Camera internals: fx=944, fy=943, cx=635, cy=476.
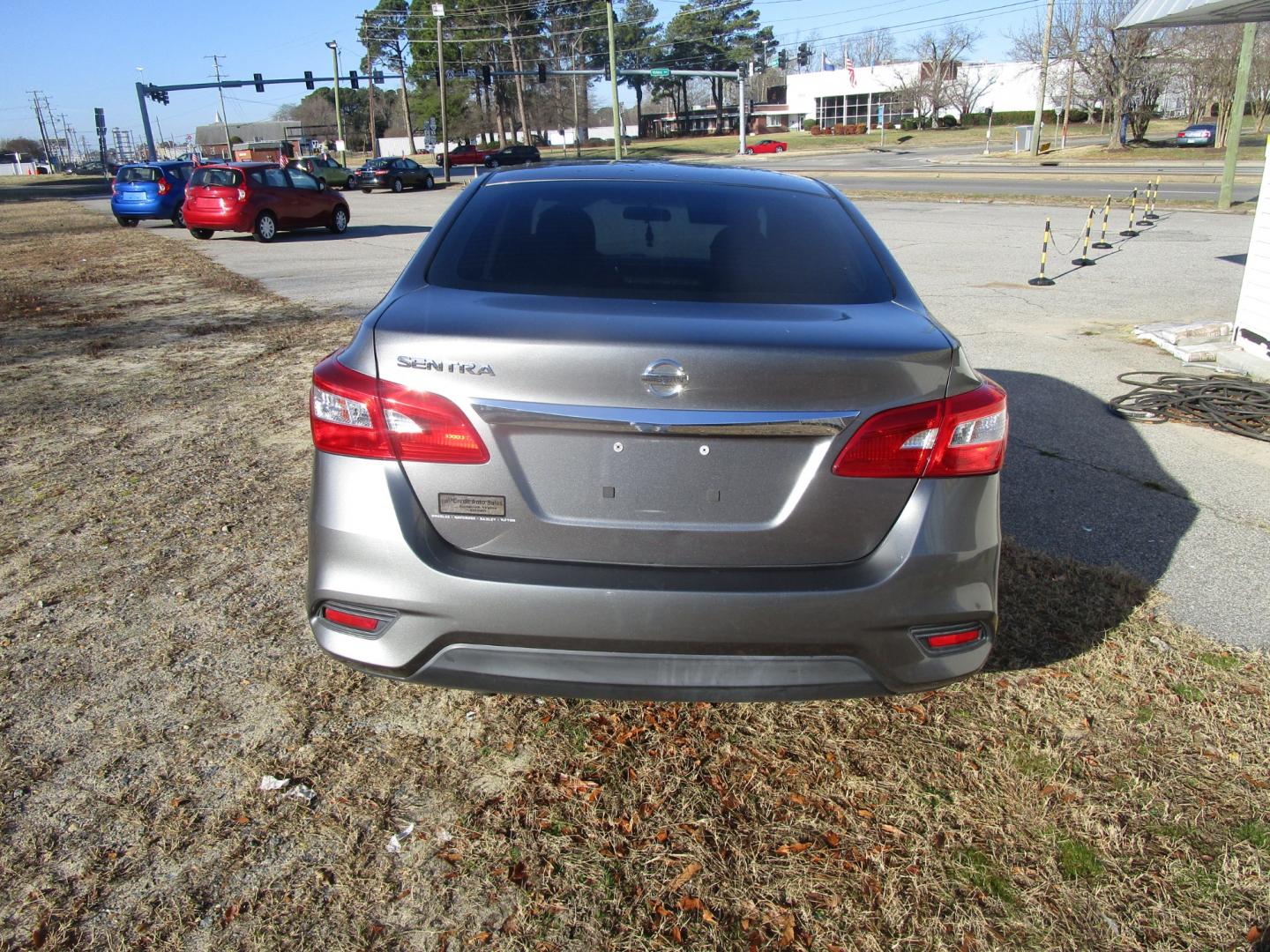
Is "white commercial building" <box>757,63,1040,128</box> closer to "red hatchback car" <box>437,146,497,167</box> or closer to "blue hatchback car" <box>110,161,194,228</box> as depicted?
"red hatchback car" <box>437,146,497,167</box>

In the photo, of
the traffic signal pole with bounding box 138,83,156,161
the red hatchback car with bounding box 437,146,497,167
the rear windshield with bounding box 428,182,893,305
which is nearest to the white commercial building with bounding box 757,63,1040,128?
the red hatchback car with bounding box 437,146,497,167

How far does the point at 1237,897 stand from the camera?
2309 mm

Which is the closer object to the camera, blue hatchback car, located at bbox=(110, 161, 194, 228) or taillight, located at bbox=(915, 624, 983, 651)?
taillight, located at bbox=(915, 624, 983, 651)

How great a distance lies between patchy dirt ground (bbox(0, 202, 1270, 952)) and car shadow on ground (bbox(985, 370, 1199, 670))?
32mm

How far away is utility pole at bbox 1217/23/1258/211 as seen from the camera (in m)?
18.0

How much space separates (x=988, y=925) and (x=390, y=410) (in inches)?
75.0

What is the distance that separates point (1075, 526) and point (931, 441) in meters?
2.62

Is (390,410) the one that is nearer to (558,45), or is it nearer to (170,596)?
(170,596)

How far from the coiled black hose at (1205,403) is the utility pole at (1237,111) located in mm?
15208

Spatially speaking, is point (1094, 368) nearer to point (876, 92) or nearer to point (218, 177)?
point (218, 177)

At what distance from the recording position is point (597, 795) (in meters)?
2.69

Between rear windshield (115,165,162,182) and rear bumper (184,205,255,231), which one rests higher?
rear windshield (115,165,162,182)

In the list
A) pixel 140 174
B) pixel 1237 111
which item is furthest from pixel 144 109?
pixel 1237 111

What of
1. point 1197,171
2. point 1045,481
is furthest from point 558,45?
point 1045,481
